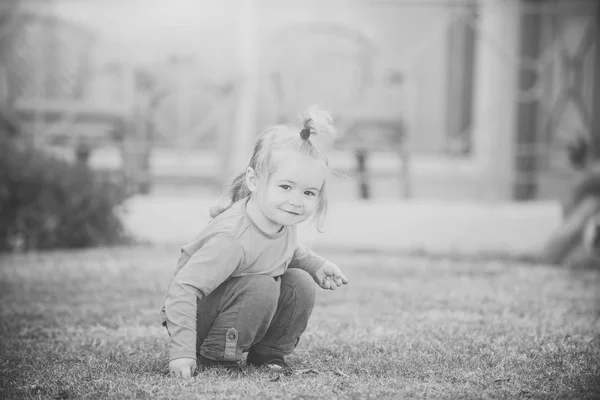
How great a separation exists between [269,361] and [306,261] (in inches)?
14.0

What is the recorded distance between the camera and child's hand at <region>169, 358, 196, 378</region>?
2.40 metres

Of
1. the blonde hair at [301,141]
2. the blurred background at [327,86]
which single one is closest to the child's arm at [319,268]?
the blonde hair at [301,141]

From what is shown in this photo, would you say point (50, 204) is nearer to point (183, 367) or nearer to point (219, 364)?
point (219, 364)

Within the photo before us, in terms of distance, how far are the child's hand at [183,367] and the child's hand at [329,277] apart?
526 mm

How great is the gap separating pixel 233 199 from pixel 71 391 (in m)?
0.82

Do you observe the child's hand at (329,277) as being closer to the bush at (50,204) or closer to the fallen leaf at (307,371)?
the fallen leaf at (307,371)

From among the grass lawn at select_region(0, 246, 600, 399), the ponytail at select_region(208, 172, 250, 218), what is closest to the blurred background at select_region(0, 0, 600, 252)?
the grass lawn at select_region(0, 246, 600, 399)

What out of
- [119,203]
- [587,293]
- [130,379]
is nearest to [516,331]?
[587,293]

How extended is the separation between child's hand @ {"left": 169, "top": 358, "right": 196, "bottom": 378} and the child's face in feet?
1.62

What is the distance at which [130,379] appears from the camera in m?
2.44

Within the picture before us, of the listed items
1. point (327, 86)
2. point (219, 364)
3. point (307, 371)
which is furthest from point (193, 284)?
point (327, 86)

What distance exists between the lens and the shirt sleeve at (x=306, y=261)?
275 centimetres

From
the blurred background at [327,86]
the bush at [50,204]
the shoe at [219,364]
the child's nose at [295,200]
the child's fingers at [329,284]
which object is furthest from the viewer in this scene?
the blurred background at [327,86]

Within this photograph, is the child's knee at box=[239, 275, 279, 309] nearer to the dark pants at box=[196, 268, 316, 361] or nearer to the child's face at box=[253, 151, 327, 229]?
the dark pants at box=[196, 268, 316, 361]
